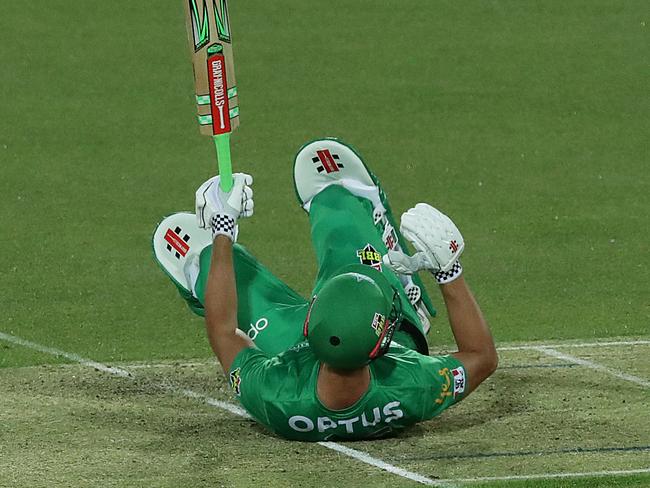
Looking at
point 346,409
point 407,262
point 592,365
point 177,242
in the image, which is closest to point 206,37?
point 177,242

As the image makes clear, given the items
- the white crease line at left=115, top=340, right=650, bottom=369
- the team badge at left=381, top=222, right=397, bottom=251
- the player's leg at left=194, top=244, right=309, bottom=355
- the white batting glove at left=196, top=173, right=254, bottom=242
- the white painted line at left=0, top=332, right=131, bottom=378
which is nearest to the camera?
the white batting glove at left=196, top=173, right=254, bottom=242

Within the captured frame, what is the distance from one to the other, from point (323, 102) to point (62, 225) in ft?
11.2

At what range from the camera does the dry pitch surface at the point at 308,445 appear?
4.88m

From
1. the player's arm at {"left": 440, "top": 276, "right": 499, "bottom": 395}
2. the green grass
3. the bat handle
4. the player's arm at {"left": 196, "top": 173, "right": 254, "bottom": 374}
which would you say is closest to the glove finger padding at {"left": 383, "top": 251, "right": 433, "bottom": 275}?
the player's arm at {"left": 440, "top": 276, "right": 499, "bottom": 395}

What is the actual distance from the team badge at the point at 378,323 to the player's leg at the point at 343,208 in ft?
3.19

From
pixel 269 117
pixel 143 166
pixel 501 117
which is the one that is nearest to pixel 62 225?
pixel 143 166

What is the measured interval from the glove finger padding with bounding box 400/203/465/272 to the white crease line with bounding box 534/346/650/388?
1.23 meters

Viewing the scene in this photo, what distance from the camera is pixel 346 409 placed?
5.11 metres

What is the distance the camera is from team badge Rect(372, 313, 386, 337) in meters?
4.85

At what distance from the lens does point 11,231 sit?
390 inches

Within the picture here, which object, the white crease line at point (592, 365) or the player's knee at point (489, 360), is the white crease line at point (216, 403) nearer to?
the player's knee at point (489, 360)

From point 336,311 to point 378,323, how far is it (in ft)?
0.50

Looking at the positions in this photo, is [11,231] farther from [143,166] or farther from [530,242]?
[530,242]

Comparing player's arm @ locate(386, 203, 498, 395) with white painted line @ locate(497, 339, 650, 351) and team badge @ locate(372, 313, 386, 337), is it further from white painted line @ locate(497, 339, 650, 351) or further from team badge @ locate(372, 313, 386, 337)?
white painted line @ locate(497, 339, 650, 351)
